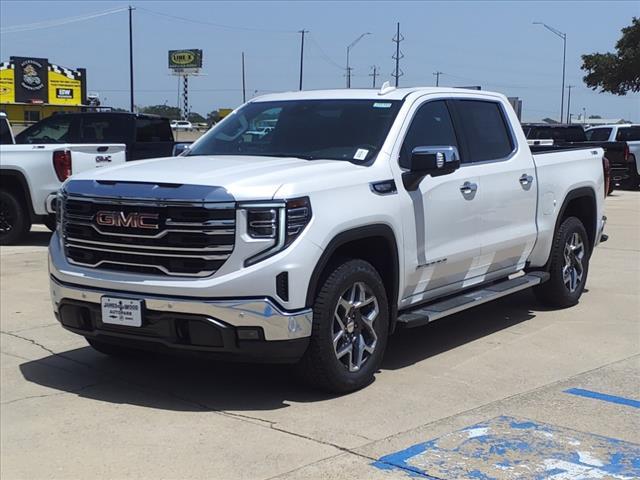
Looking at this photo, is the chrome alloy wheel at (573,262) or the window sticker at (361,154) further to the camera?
the chrome alloy wheel at (573,262)

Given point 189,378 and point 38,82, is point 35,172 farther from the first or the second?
point 38,82

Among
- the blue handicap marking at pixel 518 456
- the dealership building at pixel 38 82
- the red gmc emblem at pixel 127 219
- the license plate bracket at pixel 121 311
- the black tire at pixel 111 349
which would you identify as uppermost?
the dealership building at pixel 38 82

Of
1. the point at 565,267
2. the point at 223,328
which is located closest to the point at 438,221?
the point at 223,328

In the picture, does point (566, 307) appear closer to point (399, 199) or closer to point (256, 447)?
point (399, 199)

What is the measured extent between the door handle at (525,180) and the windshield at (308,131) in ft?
5.15

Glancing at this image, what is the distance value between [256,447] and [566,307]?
456 cm

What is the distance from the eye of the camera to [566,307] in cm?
815

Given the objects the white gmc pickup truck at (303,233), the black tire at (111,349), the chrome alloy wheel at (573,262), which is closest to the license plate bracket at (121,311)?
the white gmc pickup truck at (303,233)

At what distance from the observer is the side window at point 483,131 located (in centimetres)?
673

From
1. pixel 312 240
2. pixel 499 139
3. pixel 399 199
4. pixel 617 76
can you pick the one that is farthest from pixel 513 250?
pixel 617 76

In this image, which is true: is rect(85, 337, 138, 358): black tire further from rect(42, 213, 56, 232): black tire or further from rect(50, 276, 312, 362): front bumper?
rect(42, 213, 56, 232): black tire

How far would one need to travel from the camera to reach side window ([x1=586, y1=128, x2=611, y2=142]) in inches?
1014

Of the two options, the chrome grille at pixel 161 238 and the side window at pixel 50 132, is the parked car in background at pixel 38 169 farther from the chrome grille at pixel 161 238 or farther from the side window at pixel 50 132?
the chrome grille at pixel 161 238

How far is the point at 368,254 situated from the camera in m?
5.71
